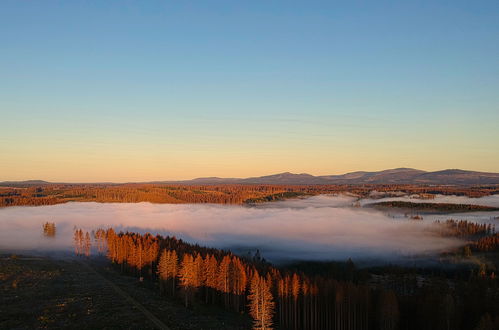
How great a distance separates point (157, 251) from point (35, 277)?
134 feet

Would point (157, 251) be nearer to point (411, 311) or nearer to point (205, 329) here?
point (205, 329)

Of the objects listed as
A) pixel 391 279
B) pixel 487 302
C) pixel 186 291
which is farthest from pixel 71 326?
pixel 391 279

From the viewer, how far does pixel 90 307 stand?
224 ft

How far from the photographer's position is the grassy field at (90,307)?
196 feet

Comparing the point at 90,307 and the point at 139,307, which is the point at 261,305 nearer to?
the point at 139,307

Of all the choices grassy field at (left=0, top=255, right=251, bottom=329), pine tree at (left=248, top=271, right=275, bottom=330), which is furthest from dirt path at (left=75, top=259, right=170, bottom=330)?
pine tree at (left=248, top=271, right=275, bottom=330)

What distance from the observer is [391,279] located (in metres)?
181

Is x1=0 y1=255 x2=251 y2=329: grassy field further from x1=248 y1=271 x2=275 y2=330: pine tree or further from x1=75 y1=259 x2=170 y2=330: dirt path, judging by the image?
x1=248 y1=271 x2=275 y2=330: pine tree

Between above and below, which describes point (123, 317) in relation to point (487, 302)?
above

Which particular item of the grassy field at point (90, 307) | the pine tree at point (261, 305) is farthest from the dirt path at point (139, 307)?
the pine tree at point (261, 305)

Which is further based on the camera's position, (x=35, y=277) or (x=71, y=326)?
(x=35, y=277)

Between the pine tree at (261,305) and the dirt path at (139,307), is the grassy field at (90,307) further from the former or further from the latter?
the pine tree at (261,305)

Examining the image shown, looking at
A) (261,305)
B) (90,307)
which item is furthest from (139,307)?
(261,305)

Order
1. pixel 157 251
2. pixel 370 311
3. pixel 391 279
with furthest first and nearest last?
pixel 391 279 < pixel 157 251 < pixel 370 311
